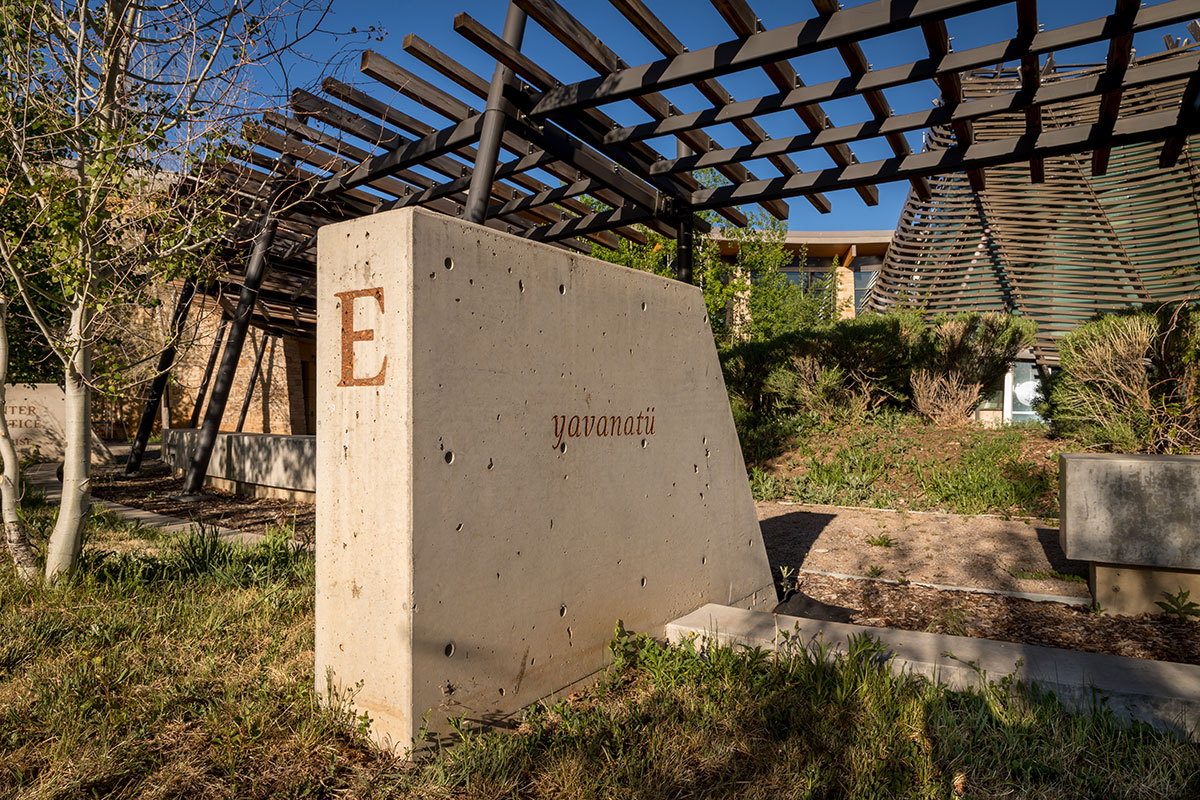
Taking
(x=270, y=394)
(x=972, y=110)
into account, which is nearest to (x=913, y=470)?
(x=972, y=110)

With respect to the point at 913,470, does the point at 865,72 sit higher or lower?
higher

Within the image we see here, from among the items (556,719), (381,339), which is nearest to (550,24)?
(381,339)

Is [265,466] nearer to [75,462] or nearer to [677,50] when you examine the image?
[75,462]

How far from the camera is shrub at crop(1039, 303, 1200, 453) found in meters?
6.94

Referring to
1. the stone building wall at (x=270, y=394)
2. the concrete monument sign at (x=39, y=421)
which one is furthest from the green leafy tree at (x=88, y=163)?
the stone building wall at (x=270, y=394)

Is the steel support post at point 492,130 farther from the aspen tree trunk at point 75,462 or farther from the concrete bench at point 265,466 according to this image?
the concrete bench at point 265,466

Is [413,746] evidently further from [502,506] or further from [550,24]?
[550,24]

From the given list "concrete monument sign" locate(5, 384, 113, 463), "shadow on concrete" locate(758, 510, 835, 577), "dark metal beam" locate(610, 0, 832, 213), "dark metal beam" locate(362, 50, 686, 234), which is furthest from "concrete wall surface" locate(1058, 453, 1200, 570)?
"concrete monument sign" locate(5, 384, 113, 463)

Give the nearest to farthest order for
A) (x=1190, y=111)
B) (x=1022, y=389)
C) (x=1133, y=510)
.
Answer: (x=1133, y=510) → (x=1190, y=111) → (x=1022, y=389)

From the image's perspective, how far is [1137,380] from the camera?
735cm

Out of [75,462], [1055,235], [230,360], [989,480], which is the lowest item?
[989,480]

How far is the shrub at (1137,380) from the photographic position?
6938mm

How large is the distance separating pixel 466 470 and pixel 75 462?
9.90 feet

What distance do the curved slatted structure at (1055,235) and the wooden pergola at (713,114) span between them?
5173 mm
